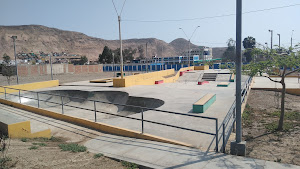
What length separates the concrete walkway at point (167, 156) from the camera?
5.41 m

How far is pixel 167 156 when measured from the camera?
6.11m

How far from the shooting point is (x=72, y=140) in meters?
8.52

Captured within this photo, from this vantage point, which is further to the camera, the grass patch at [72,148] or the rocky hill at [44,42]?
the rocky hill at [44,42]

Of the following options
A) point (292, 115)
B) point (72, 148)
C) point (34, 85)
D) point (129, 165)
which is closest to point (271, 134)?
point (292, 115)

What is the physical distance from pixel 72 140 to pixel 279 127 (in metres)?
8.34

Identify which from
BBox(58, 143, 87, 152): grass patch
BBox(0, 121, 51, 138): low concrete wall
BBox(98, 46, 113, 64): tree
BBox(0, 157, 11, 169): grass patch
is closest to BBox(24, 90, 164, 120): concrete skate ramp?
BBox(0, 121, 51, 138): low concrete wall

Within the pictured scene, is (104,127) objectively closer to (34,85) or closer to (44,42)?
(34,85)

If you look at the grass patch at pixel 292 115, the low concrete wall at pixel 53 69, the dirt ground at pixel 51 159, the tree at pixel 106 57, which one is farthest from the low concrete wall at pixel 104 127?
the tree at pixel 106 57

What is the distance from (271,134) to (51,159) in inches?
316

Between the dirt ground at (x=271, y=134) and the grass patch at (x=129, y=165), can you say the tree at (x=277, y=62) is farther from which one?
the grass patch at (x=129, y=165)

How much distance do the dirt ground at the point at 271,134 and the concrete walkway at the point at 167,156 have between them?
1.29 m

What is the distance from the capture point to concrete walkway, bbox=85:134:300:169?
5.41m

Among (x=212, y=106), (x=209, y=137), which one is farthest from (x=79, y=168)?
(x=212, y=106)

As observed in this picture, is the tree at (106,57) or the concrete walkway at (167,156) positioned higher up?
the tree at (106,57)
